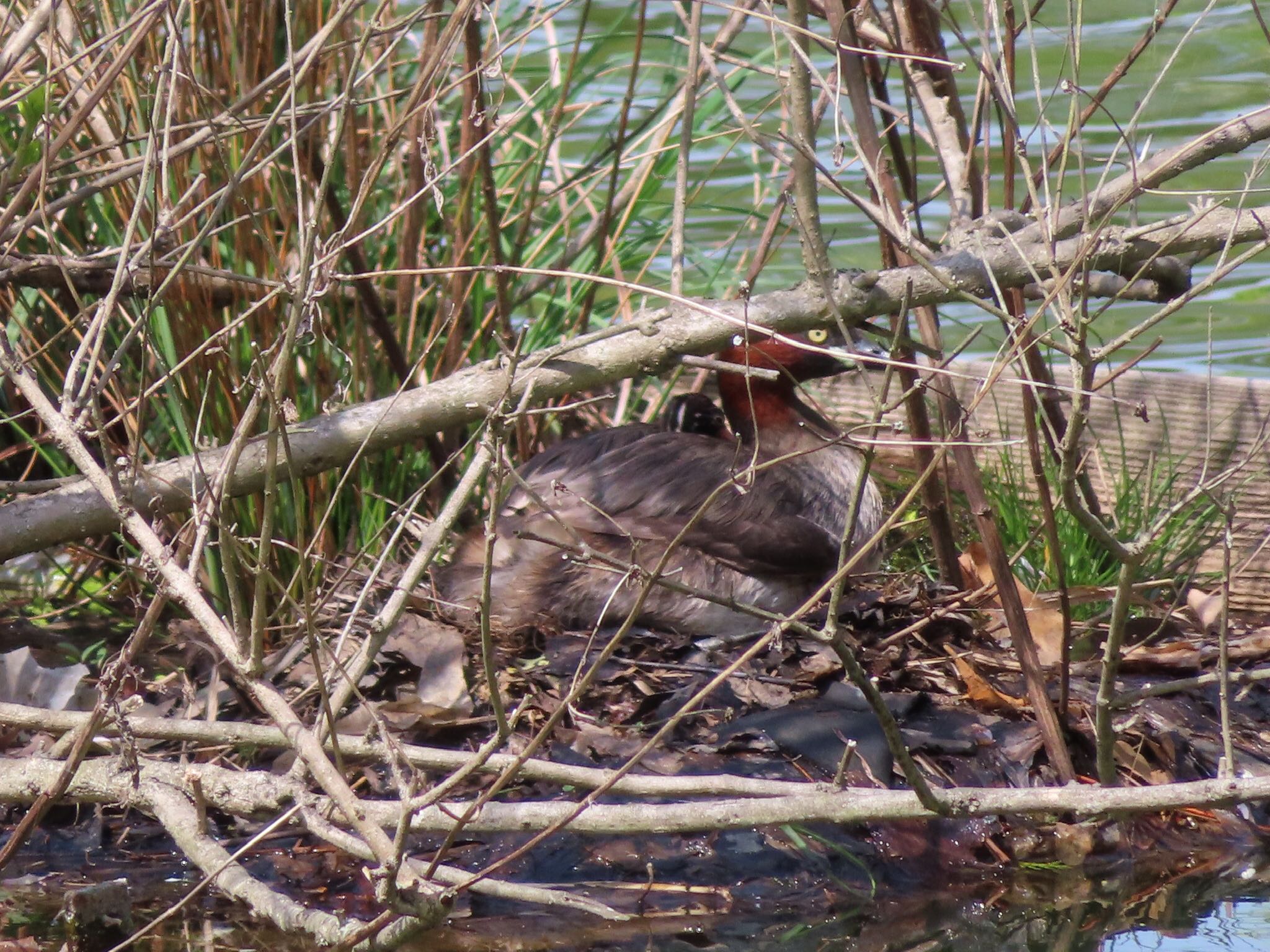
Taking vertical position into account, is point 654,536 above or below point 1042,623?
above

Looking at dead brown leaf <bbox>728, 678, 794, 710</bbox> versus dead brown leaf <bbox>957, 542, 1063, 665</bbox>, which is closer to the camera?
dead brown leaf <bbox>728, 678, 794, 710</bbox>

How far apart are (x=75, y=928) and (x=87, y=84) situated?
7.40ft

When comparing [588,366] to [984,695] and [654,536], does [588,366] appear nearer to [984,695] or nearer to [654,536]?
[654,536]

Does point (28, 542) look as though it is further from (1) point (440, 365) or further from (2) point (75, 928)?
(1) point (440, 365)

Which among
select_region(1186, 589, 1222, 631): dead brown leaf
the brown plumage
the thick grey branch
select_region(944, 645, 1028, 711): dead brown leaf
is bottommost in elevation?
select_region(1186, 589, 1222, 631): dead brown leaf

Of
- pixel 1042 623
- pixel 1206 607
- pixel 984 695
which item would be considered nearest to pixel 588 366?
pixel 984 695

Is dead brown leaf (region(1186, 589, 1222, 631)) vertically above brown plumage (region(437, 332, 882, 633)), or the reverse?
brown plumage (region(437, 332, 882, 633))

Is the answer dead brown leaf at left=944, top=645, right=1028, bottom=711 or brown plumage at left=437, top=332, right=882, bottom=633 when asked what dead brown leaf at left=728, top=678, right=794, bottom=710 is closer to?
brown plumage at left=437, top=332, right=882, bottom=633

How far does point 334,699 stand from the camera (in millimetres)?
3014

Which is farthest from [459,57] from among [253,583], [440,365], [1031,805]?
[1031,805]

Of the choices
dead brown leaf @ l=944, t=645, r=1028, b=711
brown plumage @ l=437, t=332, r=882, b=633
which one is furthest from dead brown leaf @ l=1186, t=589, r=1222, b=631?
brown plumage @ l=437, t=332, r=882, b=633

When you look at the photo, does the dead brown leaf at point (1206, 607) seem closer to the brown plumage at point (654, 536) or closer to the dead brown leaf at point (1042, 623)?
the dead brown leaf at point (1042, 623)

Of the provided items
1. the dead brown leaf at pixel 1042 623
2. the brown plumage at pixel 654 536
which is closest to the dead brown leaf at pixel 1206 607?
the dead brown leaf at pixel 1042 623

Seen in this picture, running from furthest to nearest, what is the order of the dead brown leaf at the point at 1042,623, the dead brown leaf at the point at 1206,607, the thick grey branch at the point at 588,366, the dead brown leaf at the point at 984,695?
the dead brown leaf at the point at 1206,607 < the dead brown leaf at the point at 1042,623 < the dead brown leaf at the point at 984,695 < the thick grey branch at the point at 588,366
